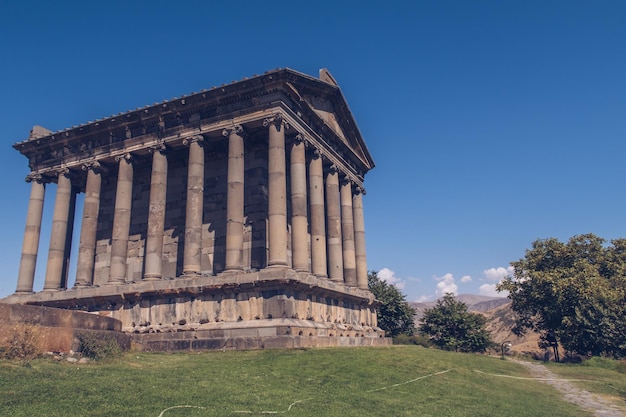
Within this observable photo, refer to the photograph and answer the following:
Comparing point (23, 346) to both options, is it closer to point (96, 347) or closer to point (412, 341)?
point (96, 347)

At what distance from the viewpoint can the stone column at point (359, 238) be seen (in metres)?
32.7

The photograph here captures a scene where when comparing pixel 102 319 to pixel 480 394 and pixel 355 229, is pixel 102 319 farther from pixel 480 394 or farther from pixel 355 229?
pixel 355 229

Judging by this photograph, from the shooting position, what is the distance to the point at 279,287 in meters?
21.5

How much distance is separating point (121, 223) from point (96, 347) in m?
12.2

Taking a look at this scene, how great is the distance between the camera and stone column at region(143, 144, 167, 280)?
24969 mm

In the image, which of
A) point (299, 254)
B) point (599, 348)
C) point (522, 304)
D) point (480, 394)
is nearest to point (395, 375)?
point (480, 394)

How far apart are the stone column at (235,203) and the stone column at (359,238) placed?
11528 mm

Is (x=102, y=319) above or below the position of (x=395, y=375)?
above

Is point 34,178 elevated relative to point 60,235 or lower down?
elevated

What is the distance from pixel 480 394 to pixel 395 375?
267 centimetres

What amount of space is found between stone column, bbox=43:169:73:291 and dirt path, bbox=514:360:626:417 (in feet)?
87.3

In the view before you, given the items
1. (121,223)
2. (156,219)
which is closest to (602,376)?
(156,219)

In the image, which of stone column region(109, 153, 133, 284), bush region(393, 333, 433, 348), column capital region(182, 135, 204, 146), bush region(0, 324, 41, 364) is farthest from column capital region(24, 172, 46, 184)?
bush region(393, 333, 433, 348)

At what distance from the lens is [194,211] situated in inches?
973
